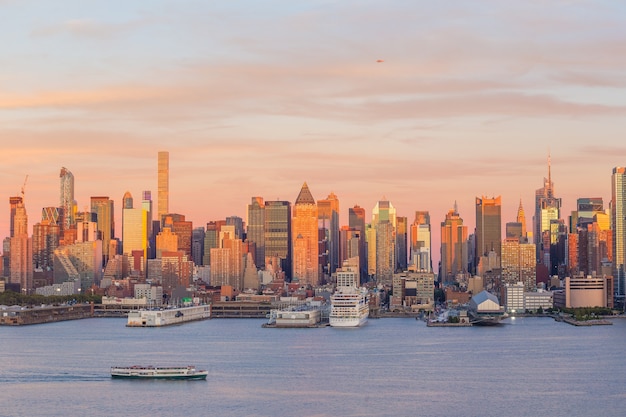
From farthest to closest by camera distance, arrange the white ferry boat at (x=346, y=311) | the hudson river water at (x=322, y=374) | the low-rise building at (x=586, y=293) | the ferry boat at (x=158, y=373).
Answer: the low-rise building at (x=586, y=293) → the white ferry boat at (x=346, y=311) → the ferry boat at (x=158, y=373) → the hudson river water at (x=322, y=374)

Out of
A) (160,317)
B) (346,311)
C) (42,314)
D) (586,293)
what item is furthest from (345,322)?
(586,293)

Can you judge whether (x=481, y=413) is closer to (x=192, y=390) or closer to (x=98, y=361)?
(x=192, y=390)

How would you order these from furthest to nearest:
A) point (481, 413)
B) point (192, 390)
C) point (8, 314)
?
1. point (8, 314)
2. point (192, 390)
3. point (481, 413)

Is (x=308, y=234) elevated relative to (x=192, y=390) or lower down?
elevated

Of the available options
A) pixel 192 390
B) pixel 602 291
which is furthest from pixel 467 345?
pixel 602 291

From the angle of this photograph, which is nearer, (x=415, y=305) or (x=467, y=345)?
(x=467, y=345)

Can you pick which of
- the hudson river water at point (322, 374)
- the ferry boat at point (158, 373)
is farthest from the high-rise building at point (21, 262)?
the ferry boat at point (158, 373)

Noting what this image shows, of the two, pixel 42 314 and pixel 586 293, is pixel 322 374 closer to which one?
pixel 42 314

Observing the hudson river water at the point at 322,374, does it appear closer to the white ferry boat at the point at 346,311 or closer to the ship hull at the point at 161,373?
the ship hull at the point at 161,373
